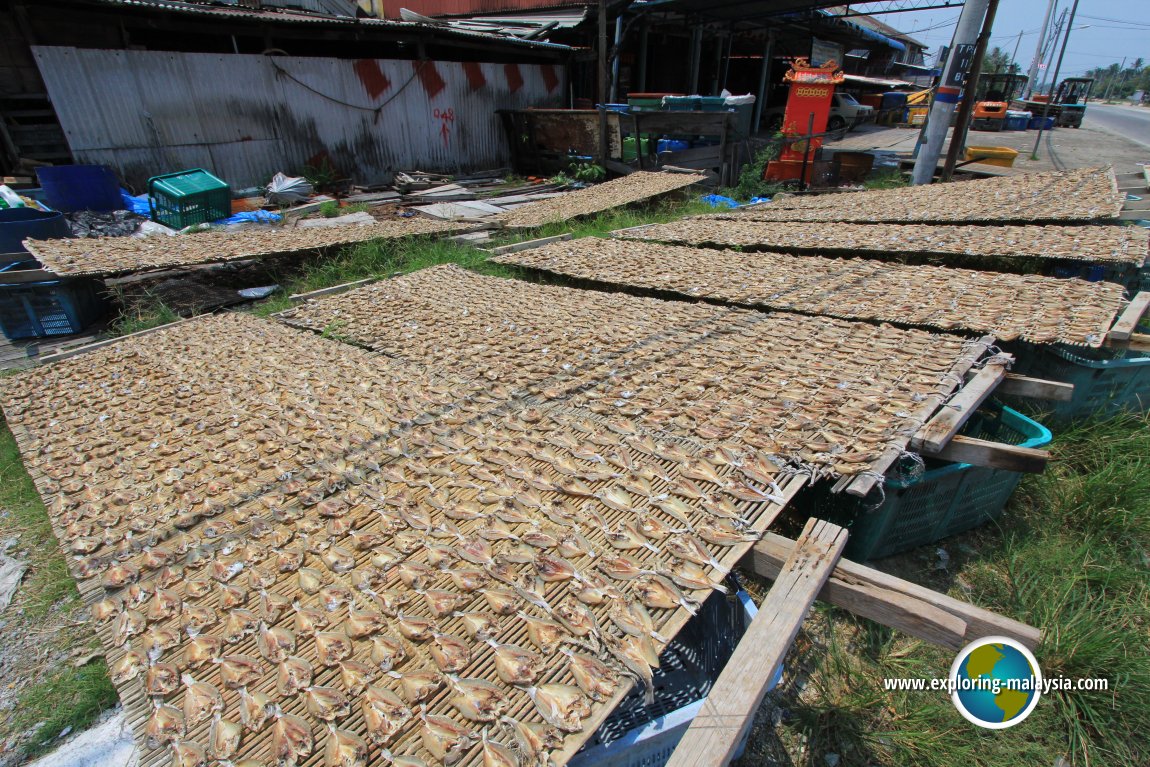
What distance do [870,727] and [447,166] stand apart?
13.1 metres

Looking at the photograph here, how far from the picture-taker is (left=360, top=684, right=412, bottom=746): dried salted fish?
50.1 inches

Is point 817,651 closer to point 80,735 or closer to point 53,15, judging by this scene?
point 80,735

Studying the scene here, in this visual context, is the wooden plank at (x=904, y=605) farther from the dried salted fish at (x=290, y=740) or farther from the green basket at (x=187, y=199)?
the green basket at (x=187, y=199)

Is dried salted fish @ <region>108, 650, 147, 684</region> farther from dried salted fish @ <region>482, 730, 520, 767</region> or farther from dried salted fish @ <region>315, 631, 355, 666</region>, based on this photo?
dried salted fish @ <region>482, 730, 520, 767</region>

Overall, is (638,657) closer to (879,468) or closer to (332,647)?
(332,647)

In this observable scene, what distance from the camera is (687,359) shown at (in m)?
3.02

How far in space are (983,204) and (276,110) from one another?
11.2 meters

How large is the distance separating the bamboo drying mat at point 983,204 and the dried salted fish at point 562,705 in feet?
19.6

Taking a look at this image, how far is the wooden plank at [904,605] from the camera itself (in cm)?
143

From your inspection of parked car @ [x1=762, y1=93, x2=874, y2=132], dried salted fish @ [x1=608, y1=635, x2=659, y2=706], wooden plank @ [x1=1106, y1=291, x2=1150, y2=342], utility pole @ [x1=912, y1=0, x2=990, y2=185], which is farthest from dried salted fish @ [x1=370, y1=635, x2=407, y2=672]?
parked car @ [x1=762, y1=93, x2=874, y2=132]

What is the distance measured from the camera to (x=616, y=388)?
2.78 metres

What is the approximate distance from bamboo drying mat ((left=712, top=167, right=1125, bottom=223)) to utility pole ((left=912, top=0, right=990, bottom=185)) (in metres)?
1.53

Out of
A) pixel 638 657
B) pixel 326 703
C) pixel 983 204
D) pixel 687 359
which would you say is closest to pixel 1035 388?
pixel 687 359

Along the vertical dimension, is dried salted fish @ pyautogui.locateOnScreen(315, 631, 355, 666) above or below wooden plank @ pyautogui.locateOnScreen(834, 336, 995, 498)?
below
